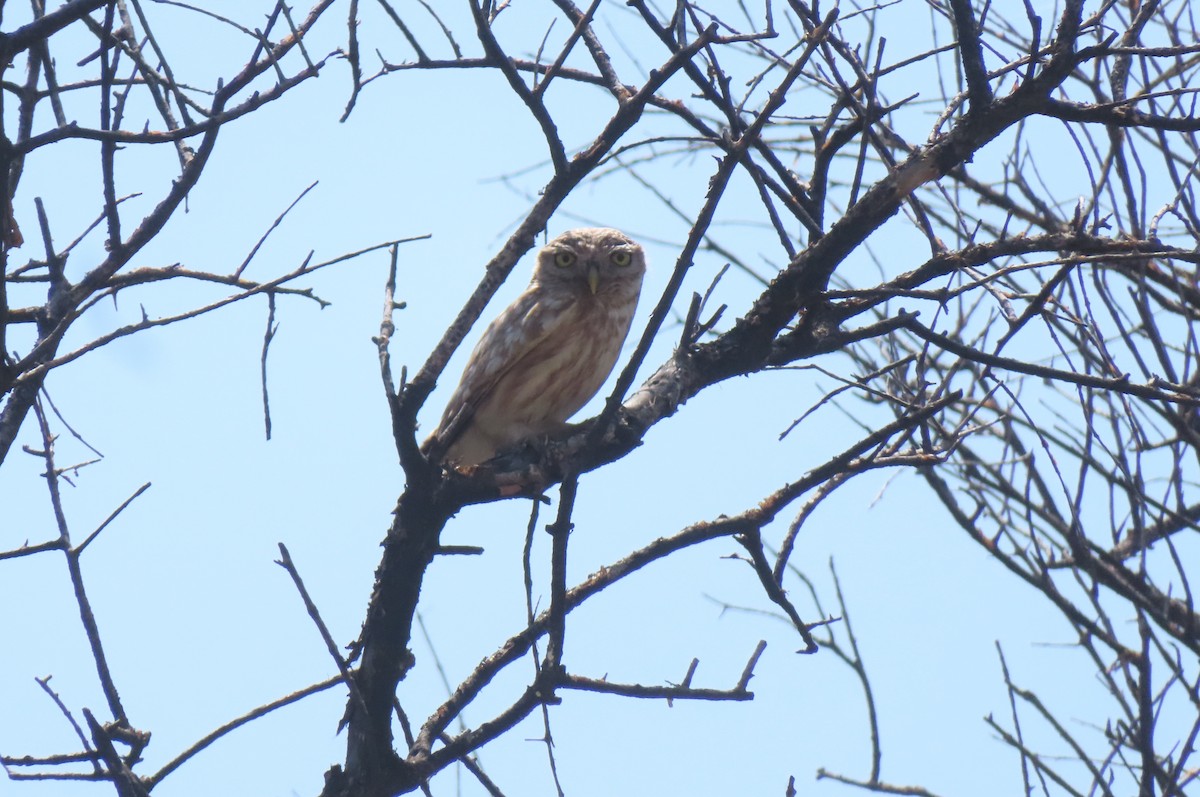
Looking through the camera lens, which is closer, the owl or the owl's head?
the owl

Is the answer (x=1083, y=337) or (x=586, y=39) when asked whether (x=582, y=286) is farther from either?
(x=1083, y=337)

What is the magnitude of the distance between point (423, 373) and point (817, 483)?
1583mm

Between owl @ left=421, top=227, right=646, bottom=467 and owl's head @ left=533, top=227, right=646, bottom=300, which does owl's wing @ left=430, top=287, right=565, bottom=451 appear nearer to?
owl @ left=421, top=227, right=646, bottom=467

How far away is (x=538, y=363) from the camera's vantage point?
648 centimetres

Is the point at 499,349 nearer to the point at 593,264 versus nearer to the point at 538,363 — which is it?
the point at 538,363

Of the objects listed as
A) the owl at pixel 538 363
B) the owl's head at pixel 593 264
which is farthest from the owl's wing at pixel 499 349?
the owl's head at pixel 593 264

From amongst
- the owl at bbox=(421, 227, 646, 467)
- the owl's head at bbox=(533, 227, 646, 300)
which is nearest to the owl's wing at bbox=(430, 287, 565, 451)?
the owl at bbox=(421, 227, 646, 467)

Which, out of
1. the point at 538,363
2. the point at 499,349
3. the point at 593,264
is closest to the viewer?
Answer: the point at 538,363

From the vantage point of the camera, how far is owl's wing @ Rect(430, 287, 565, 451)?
6.49 metres

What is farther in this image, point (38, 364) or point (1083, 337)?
point (1083, 337)

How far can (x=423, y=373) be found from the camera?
389cm

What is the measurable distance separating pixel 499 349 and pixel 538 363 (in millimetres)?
269

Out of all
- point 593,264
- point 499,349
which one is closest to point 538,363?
point 499,349

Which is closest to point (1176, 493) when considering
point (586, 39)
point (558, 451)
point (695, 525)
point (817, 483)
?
point (817, 483)
